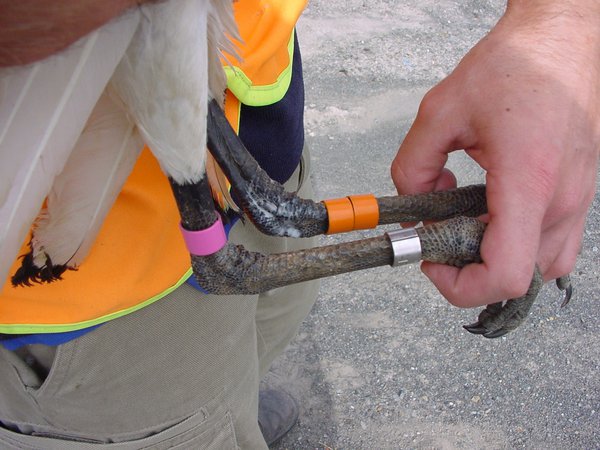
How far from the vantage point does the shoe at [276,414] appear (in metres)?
1.66

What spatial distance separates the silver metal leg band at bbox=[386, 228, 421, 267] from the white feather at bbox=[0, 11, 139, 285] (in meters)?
0.46

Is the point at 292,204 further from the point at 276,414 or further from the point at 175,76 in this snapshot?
the point at 276,414

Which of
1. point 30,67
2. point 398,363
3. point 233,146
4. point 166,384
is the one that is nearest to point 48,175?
point 30,67

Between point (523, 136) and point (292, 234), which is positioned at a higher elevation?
point (523, 136)

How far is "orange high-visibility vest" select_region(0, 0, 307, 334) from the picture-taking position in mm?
806

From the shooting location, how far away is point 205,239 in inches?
33.4

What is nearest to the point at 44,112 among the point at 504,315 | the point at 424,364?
the point at 504,315

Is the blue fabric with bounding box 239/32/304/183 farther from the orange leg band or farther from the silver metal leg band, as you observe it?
the silver metal leg band

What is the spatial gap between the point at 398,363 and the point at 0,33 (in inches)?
57.6

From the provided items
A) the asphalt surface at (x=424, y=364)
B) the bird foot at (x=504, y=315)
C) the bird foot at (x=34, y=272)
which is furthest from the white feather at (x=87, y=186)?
the asphalt surface at (x=424, y=364)

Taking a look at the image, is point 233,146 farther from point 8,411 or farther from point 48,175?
point 8,411

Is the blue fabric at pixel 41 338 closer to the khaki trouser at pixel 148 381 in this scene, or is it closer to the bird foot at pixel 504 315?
the khaki trouser at pixel 148 381

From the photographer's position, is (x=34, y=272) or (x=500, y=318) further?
(x=500, y=318)

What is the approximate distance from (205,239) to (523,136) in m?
0.41
